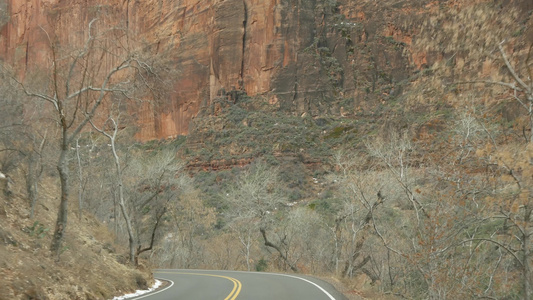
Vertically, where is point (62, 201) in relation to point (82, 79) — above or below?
below

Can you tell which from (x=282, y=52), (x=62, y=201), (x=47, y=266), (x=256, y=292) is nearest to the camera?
(x=47, y=266)

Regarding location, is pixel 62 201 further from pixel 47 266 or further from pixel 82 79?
pixel 82 79

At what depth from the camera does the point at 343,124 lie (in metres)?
68.3

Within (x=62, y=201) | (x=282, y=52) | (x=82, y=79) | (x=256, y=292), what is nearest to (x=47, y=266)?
(x=62, y=201)

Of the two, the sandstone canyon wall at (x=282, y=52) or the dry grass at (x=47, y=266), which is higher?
the sandstone canyon wall at (x=282, y=52)

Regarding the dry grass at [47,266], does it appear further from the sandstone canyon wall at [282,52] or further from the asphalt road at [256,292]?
the sandstone canyon wall at [282,52]

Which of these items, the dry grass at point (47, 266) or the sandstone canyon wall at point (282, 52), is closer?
the dry grass at point (47, 266)

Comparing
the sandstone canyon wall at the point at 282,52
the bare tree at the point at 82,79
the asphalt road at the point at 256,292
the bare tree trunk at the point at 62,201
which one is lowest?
the asphalt road at the point at 256,292

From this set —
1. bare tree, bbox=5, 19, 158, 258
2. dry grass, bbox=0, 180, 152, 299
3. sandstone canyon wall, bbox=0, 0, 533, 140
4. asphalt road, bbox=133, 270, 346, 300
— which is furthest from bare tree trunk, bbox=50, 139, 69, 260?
sandstone canyon wall, bbox=0, 0, 533, 140

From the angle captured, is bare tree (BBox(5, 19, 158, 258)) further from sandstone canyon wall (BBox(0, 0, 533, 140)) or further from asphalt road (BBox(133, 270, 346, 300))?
sandstone canyon wall (BBox(0, 0, 533, 140))

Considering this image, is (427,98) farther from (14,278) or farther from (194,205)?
(194,205)

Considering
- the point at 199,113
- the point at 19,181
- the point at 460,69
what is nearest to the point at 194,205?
the point at 19,181

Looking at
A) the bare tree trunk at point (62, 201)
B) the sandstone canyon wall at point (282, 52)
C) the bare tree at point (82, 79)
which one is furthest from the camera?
the sandstone canyon wall at point (282, 52)

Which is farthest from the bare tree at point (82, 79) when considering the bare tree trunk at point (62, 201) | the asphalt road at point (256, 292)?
the asphalt road at point (256, 292)
